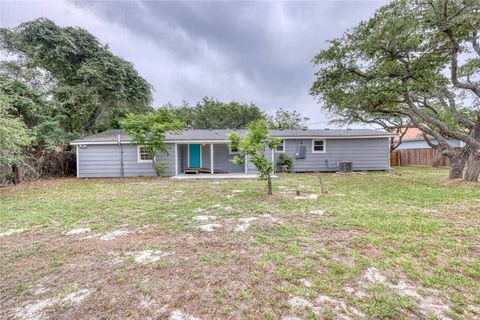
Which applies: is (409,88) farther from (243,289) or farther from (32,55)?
(32,55)

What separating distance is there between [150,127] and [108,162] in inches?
148

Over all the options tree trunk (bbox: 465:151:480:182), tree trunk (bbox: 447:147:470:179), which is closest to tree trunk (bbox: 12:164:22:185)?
tree trunk (bbox: 465:151:480:182)

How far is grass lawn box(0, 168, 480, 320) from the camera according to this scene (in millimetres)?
2082

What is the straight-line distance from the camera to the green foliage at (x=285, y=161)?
13172 mm

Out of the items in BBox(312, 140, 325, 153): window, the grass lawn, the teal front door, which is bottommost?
the grass lawn

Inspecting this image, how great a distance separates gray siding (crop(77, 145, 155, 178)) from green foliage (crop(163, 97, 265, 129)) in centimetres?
1148

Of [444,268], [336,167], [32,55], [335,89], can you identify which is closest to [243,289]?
[444,268]

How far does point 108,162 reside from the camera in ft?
40.9

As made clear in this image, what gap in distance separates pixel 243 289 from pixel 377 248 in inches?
82.7

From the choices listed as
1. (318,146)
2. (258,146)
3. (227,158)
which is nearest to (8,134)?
(258,146)

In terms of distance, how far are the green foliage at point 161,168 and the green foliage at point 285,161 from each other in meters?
6.36

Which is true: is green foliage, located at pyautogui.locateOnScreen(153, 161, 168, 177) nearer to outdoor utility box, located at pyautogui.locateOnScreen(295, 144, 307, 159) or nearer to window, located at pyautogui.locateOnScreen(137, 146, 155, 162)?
window, located at pyautogui.locateOnScreen(137, 146, 155, 162)

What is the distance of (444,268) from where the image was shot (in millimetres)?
2672

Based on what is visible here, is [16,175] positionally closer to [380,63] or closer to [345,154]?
[380,63]
